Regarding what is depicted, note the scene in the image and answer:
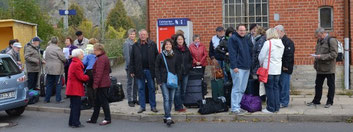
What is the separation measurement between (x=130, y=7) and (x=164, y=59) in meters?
87.4

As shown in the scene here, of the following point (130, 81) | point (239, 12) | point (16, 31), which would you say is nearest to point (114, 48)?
point (16, 31)

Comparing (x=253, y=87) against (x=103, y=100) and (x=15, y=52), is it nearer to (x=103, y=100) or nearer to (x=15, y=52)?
(x=103, y=100)

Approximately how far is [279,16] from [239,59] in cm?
381

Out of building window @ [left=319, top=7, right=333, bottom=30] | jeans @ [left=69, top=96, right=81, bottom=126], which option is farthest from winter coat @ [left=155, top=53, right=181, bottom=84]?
building window @ [left=319, top=7, right=333, bottom=30]

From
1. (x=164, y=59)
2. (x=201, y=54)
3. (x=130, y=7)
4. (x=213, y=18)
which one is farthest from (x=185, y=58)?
(x=130, y=7)

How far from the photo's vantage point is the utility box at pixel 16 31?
16.3 metres

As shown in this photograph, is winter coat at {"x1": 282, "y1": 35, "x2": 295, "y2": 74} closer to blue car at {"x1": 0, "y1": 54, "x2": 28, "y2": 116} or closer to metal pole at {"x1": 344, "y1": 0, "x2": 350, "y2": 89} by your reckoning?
metal pole at {"x1": 344, "y1": 0, "x2": 350, "y2": 89}

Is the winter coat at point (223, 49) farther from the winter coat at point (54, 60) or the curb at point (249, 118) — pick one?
the winter coat at point (54, 60)

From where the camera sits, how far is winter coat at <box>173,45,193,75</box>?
31.6 feet

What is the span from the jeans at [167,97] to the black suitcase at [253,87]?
1.92 meters

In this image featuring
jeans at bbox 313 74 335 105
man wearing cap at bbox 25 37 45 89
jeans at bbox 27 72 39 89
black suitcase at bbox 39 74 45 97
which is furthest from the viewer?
black suitcase at bbox 39 74 45 97

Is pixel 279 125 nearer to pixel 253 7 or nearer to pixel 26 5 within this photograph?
pixel 253 7

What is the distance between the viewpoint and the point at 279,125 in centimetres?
894

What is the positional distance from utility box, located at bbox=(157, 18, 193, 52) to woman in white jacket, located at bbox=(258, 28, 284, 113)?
3.35 m
